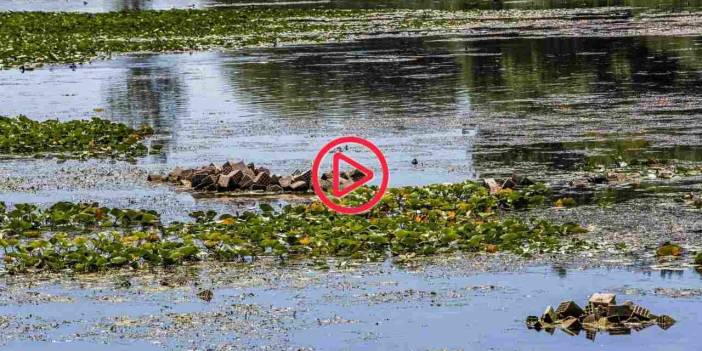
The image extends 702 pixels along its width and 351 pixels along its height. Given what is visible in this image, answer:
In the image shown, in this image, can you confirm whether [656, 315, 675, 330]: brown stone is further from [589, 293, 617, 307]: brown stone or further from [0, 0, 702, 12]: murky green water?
[0, 0, 702, 12]: murky green water

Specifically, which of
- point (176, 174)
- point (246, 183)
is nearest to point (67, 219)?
point (246, 183)

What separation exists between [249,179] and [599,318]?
9.51 m

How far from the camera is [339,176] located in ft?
73.9

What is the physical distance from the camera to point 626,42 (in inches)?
1852

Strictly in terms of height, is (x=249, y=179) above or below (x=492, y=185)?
below

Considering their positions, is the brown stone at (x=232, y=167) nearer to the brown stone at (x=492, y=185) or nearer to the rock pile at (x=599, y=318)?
the brown stone at (x=492, y=185)

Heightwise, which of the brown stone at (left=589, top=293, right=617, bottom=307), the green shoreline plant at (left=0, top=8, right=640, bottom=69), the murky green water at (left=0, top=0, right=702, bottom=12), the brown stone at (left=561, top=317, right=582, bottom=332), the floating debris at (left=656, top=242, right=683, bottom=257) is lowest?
the murky green water at (left=0, top=0, right=702, bottom=12)

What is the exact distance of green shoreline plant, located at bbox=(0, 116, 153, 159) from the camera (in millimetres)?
27688

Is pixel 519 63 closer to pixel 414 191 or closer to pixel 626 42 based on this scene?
pixel 626 42

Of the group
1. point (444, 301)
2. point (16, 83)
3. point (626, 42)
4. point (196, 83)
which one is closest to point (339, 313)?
point (444, 301)

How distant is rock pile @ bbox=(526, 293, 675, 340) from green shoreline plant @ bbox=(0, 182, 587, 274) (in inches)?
116

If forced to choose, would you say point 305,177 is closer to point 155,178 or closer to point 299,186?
point 299,186

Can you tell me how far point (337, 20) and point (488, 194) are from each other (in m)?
46.7

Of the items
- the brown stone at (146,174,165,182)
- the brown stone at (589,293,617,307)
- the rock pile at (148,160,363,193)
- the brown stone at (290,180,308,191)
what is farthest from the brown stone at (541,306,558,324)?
the brown stone at (146,174,165,182)
